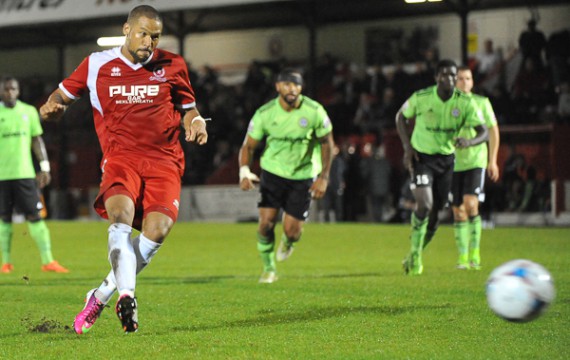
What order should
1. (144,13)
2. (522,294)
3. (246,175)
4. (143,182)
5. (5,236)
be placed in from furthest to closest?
(5,236), (246,175), (143,182), (144,13), (522,294)

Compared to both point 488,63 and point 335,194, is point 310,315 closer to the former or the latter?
point 335,194

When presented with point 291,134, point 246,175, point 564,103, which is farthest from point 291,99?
point 564,103

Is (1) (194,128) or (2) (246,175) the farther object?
(2) (246,175)

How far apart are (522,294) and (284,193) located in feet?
17.5

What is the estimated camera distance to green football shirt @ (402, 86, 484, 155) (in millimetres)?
12344

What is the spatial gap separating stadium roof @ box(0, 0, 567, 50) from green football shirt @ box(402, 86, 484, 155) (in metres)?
15.0

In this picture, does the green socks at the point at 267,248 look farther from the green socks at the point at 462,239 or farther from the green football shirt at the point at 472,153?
the green football shirt at the point at 472,153

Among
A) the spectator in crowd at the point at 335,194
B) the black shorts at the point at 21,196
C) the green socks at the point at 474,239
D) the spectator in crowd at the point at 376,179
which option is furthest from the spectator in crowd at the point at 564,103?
the black shorts at the point at 21,196

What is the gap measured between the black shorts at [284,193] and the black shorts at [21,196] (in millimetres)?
3472

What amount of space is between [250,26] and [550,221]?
15811 mm

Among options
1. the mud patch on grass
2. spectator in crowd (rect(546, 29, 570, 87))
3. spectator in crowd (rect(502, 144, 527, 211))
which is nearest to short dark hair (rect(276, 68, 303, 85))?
the mud patch on grass

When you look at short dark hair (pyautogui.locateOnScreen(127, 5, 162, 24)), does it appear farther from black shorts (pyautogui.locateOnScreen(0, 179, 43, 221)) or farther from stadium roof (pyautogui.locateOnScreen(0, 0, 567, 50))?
stadium roof (pyautogui.locateOnScreen(0, 0, 567, 50))

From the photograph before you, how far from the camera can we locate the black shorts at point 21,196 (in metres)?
13.3

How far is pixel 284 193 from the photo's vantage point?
1157cm
